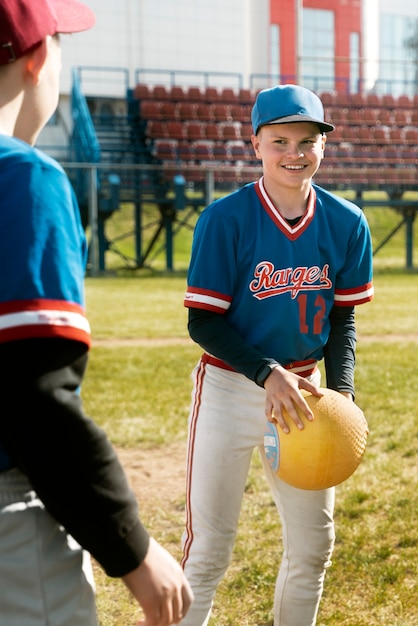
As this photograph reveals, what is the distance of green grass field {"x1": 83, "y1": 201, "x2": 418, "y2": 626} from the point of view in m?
3.73

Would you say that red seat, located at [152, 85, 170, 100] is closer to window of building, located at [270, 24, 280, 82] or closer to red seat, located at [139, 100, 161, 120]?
red seat, located at [139, 100, 161, 120]

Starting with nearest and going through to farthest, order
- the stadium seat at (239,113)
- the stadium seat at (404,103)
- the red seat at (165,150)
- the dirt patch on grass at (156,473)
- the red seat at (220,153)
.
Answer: the dirt patch on grass at (156,473) < the red seat at (165,150) < the red seat at (220,153) < the stadium seat at (239,113) < the stadium seat at (404,103)

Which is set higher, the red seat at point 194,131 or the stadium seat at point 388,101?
the stadium seat at point 388,101

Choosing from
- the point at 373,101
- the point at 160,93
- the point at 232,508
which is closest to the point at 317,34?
the point at 373,101

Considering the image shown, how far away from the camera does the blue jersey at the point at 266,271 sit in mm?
2951

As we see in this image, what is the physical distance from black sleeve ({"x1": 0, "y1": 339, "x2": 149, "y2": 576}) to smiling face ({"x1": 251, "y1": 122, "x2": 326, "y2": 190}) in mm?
1677

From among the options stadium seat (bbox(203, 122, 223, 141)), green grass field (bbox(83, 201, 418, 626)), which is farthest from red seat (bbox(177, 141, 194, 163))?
green grass field (bbox(83, 201, 418, 626))

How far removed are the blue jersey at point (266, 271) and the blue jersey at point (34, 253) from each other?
143 cm

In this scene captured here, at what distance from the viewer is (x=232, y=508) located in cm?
299

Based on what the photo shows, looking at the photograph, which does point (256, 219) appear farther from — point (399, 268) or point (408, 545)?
point (399, 268)

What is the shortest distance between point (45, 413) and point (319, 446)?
1447 mm

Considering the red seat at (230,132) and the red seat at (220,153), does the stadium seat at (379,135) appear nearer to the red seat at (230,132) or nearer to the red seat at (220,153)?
the red seat at (230,132)

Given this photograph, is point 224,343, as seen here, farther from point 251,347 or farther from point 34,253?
point 34,253

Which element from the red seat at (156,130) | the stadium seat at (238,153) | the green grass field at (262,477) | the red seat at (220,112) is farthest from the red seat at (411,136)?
the green grass field at (262,477)
